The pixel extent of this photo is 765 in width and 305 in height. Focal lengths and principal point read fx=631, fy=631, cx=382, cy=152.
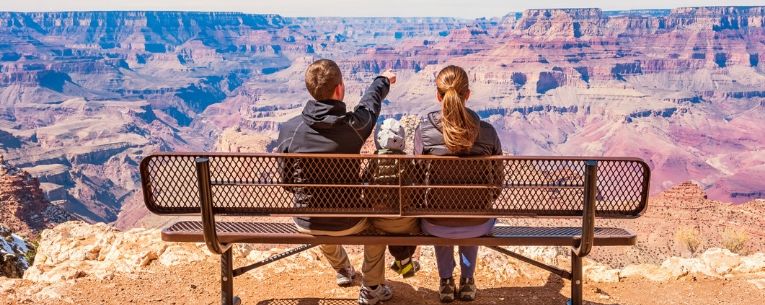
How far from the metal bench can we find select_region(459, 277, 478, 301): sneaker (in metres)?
0.71

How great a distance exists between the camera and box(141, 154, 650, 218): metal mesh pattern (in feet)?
11.3

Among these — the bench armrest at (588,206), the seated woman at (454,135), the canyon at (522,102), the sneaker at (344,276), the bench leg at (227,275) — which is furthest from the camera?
the canyon at (522,102)

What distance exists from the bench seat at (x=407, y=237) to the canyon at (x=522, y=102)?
69.2 m

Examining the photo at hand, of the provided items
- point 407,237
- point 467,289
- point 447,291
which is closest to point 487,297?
point 467,289

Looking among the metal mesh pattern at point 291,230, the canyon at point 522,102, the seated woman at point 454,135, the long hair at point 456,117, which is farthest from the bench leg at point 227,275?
the canyon at point 522,102

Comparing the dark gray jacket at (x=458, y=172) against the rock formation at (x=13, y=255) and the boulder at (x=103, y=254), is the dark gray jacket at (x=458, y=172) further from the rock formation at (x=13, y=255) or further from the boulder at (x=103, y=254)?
the rock formation at (x=13, y=255)

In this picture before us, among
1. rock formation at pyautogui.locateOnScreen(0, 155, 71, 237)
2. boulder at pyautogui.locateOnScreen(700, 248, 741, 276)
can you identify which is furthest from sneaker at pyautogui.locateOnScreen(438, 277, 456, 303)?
rock formation at pyautogui.locateOnScreen(0, 155, 71, 237)

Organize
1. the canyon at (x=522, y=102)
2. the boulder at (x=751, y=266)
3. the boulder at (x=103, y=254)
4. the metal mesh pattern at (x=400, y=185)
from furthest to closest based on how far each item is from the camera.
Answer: the canyon at (x=522, y=102), the boulder at (x=751, y=266), the boulder at (x=103, y=254), the metal mesh pattern at (x=400, y=185)

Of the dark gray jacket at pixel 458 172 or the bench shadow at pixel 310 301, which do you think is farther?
the bench shadow at pixel 310 301

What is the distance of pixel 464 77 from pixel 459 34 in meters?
192

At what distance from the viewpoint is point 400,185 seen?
3.45 meters

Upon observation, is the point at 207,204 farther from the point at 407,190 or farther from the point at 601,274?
the point at 601,274

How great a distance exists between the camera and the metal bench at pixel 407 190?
→ 135 inches

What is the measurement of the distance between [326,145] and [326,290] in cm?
155
